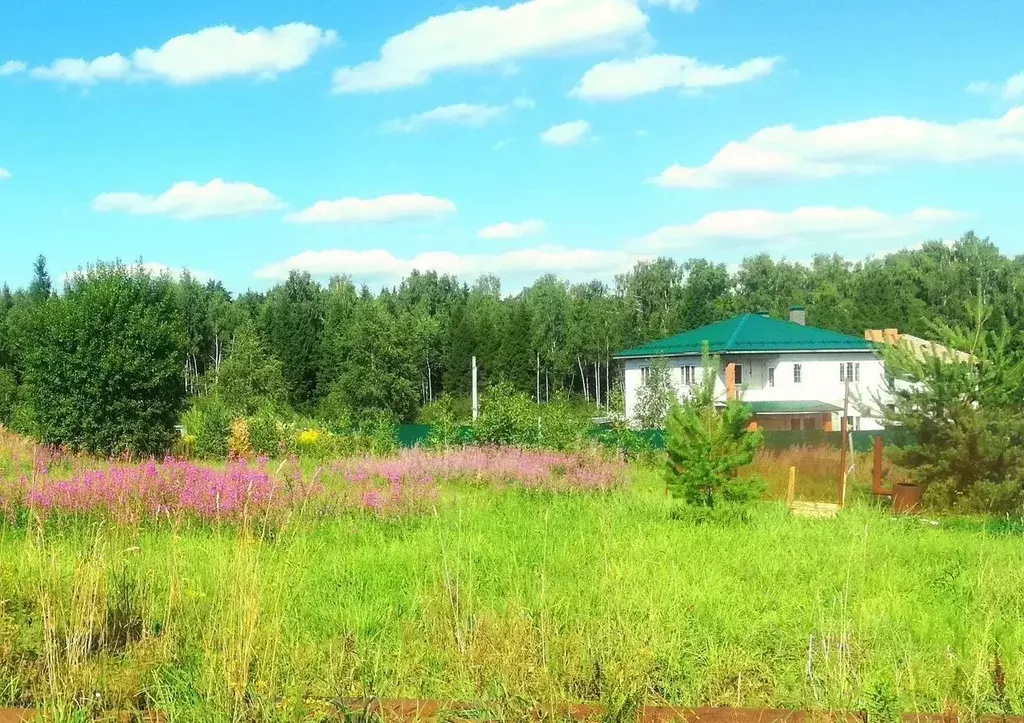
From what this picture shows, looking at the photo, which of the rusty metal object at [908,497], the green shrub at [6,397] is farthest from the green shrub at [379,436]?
the green shrub at [6,397]

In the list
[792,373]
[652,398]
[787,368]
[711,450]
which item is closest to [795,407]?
[792,373]

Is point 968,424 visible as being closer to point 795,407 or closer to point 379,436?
point 379,436

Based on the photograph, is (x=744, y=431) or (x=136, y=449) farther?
(x=136, y=449)

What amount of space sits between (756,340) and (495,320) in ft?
99.2

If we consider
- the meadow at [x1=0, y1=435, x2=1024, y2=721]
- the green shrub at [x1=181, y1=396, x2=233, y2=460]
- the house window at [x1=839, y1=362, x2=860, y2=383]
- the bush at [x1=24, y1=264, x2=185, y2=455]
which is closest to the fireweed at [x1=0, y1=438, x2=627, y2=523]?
the meadow at [x1=0, y1=435, x2=1024, y2=721]

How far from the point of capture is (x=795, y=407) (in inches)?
1409

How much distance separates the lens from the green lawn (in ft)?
12.2

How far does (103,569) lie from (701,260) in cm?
7186

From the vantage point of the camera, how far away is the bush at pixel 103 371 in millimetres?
18891

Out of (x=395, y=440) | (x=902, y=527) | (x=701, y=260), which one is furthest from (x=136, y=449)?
(x=701, y=260)

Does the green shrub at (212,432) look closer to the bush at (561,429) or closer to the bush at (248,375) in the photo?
the bush at (561,429)

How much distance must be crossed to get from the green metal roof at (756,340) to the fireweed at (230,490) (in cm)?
2430

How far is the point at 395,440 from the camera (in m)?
19.7

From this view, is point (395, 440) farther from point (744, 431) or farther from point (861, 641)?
point (861, 641)
